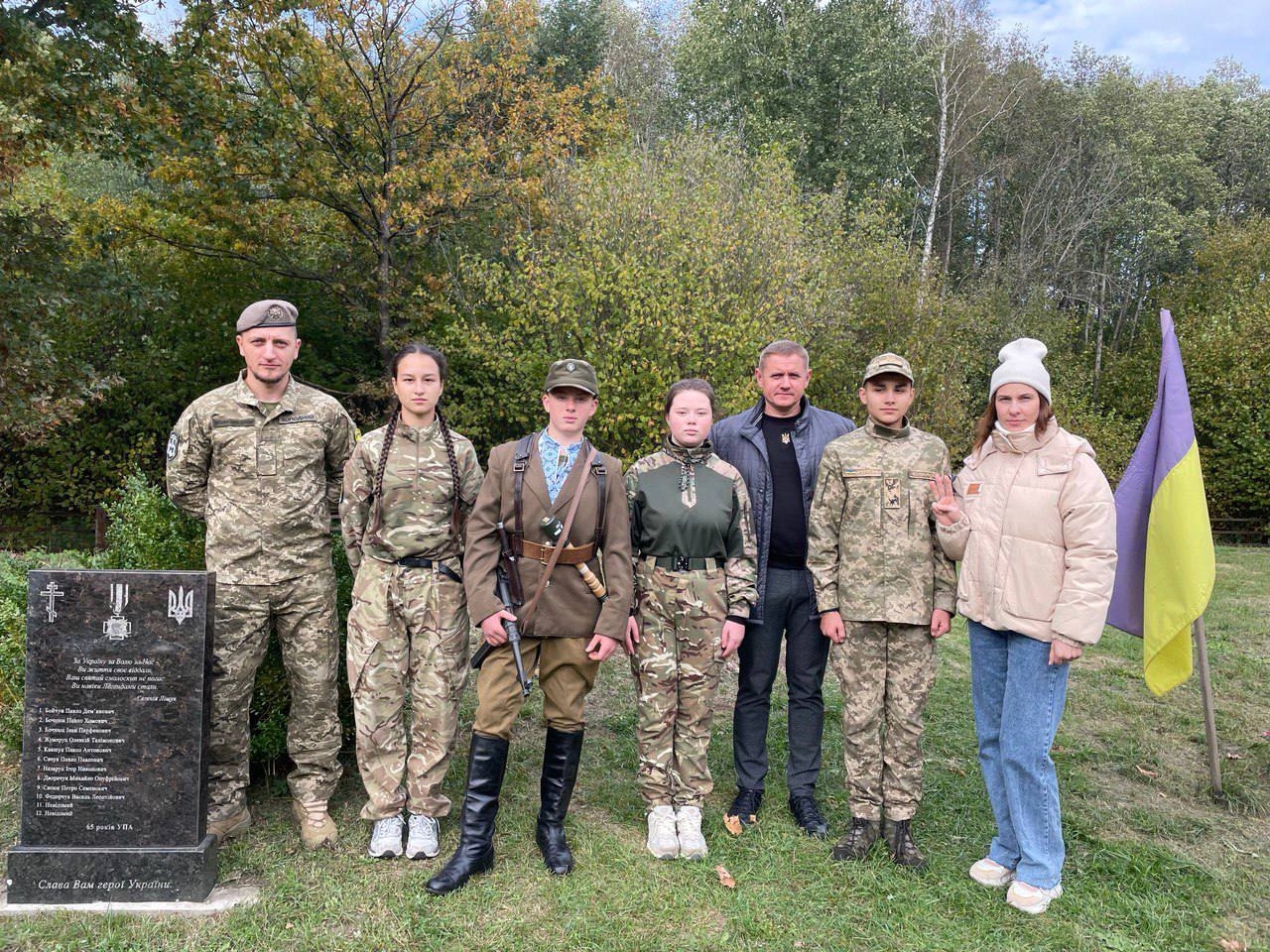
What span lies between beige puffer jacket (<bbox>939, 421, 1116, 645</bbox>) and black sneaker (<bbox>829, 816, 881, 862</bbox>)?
120cm

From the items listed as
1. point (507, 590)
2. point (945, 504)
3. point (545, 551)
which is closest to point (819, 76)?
point (945, 504)

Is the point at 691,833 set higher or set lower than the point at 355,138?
lower

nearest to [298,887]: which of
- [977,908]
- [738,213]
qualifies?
[977,908]

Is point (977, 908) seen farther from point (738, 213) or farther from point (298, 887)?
point (738, 213)

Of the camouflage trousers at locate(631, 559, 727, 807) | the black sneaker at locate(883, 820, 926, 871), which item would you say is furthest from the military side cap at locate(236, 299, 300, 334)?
the black sneaker at locate(883, 820, 926, 871)

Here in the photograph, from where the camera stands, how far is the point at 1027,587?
3.58 meters

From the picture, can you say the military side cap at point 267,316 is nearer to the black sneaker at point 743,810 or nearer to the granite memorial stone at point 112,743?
the granite memorial stone at point 112,743

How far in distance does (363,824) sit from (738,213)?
1013 cm

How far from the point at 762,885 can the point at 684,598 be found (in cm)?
134

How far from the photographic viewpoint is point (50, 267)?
10070mm

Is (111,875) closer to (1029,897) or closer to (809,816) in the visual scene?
(809,816)

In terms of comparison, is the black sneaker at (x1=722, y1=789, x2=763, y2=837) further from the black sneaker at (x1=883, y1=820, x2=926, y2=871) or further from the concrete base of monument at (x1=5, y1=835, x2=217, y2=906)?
the concrete base of monument at (x1=5, y1=835, x2=217, y2=906)

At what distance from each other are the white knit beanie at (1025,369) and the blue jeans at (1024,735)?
1.08 metres

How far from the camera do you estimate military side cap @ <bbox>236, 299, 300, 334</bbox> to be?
13.2 feet
